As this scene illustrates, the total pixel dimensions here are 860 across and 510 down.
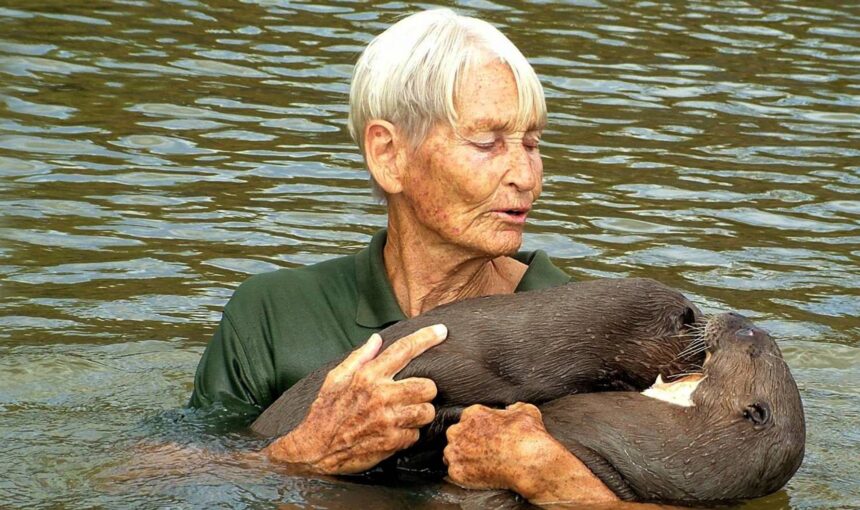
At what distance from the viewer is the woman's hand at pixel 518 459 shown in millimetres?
5445

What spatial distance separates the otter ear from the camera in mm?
5543

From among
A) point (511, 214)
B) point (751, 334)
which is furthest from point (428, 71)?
point (751, 334)

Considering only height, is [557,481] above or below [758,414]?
below

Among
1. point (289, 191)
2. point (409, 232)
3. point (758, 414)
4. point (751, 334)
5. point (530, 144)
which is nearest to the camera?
point (758, 414)

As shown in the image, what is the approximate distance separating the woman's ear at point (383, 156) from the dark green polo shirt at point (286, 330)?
1.07 ft

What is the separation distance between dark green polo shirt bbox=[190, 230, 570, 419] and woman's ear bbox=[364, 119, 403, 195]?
0.33 m

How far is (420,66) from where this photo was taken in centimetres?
622

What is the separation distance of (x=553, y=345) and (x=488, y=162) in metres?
0.81

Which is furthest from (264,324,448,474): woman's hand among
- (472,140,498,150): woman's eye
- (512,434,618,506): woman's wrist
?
(472,140,498,150): woman's eye

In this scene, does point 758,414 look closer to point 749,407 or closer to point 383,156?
point 749,407

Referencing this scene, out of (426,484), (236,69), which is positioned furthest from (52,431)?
(236,69)

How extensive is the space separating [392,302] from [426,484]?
850 mm

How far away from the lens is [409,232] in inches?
257

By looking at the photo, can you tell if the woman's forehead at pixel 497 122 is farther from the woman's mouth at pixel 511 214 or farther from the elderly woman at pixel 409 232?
the woman's mouth at pixel 511 214
